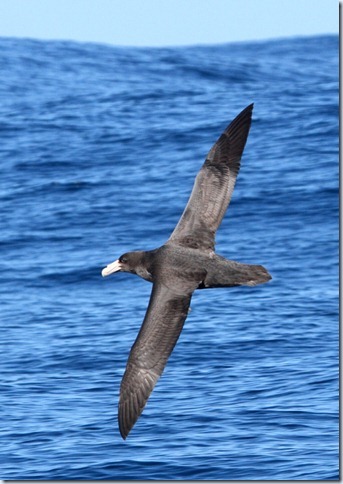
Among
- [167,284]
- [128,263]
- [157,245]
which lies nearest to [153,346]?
[167,284]

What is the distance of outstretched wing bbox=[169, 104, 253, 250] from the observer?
12.0m

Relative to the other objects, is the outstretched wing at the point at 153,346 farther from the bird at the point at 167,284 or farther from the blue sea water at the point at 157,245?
the blue sea water at the point at 157,245

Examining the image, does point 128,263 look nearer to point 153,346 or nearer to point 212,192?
point 153,346

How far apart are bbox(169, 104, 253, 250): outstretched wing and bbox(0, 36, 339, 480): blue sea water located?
2126 mm

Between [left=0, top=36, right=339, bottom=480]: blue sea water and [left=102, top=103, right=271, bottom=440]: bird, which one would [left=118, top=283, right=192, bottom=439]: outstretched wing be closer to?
[left=102, top=103, right=271, bottom=440]: bird

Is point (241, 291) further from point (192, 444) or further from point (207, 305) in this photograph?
point (192, 444)

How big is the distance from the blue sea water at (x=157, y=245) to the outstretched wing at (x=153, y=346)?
2.69 ft

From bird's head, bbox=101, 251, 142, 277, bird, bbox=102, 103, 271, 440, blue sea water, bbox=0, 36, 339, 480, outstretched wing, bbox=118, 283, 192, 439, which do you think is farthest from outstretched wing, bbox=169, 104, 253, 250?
blue sea water, bbox=0, 36, 339, 480

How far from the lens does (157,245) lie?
1945 centimetres

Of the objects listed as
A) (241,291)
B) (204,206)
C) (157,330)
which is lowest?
(241,291)

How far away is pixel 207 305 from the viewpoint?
16.7 metres

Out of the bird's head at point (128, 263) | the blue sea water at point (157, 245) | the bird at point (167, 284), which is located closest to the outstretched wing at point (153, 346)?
the bird at point (167, 284)

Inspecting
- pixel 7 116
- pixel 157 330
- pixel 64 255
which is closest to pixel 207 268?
pixel 157 330

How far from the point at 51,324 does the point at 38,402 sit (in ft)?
10.6
